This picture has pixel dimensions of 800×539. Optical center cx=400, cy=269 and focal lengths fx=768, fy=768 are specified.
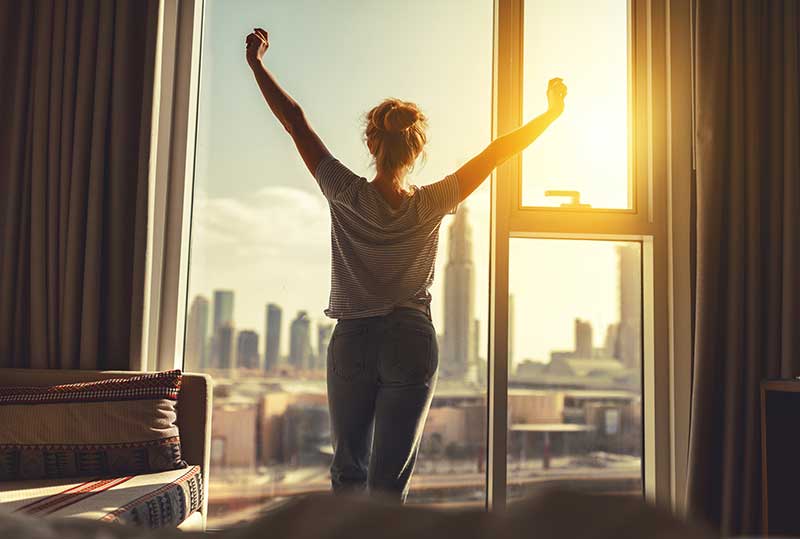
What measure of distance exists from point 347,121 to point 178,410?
1.21m

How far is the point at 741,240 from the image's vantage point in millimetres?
2609

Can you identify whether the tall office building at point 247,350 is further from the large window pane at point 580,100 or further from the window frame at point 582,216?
the large window pane at point 580,100

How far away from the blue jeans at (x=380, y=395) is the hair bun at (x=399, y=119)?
54 centimetres

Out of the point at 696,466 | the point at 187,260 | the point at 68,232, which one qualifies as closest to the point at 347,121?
the point at 187,260

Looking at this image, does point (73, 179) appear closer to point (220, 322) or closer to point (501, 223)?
point (220, 322)

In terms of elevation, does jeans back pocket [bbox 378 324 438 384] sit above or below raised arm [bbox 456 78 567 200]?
below

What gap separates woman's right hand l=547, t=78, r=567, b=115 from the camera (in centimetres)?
260

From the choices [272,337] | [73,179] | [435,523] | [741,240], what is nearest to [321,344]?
[272,337]

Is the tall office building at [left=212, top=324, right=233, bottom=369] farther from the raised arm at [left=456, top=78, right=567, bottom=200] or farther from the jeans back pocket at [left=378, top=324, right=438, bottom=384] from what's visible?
the raised arm at [left=456, top=78, right=567, bottom=200]

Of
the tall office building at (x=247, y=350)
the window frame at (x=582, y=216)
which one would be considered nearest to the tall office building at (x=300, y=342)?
the tall office building at (x=247, y=350)

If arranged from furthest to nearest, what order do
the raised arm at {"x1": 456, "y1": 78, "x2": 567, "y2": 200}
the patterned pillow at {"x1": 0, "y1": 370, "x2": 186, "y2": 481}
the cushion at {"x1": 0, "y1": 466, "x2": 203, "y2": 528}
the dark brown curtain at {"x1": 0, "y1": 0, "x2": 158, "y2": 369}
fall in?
1. the dark brown curtain at {"x1": 0, "y1": 0, "x2": 158, "y2": 369}
2. the raised arm at {"x1": 456, "y1": 78, "x2": 567, "y2": 200}
3. the patterned pillow at {"x1": 0, "y1": 370, "x2": 186, "y2": 481}
4. the cushion at {"x1": 0, "y1": 466, "x2": 203, "y2": 528}

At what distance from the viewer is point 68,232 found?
8.28 ft

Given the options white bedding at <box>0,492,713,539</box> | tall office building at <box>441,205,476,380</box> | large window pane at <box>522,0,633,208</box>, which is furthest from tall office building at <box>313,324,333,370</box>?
white bedding at <box>0,492,713,539</box>

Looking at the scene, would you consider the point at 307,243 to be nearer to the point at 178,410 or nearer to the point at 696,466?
the point at 178,410
